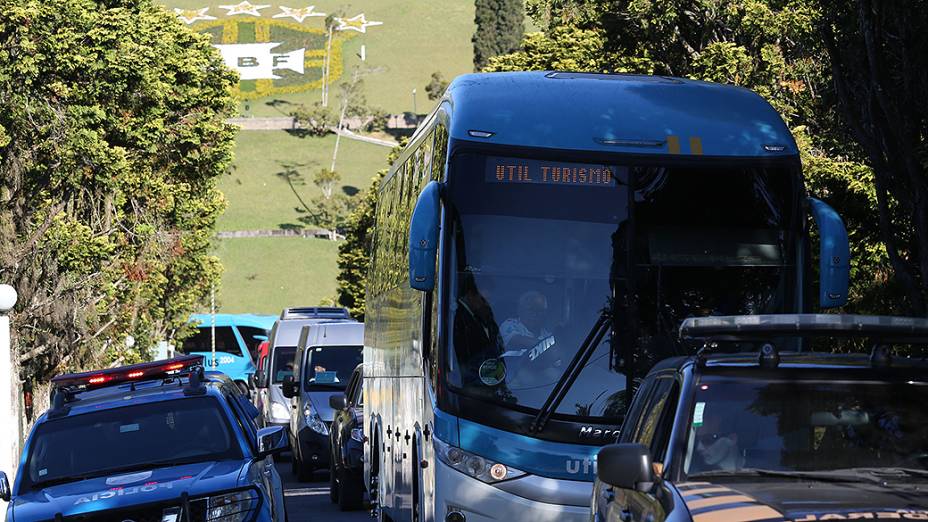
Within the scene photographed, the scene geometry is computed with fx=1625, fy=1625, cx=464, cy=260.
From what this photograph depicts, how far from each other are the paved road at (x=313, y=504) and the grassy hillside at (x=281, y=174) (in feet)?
359

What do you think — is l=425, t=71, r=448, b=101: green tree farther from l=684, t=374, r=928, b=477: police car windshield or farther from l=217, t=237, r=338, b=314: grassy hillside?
l=684, t=374, r=928, b=477: police car windshield

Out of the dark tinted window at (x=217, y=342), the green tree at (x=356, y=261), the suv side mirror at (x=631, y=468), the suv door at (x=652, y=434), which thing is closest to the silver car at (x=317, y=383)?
the suv door at (x=652, y=434)

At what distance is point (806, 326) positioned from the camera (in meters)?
6.48

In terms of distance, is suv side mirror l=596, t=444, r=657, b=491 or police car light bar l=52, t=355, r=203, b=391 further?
police car light bar l=52, t=355, r=203, b=391

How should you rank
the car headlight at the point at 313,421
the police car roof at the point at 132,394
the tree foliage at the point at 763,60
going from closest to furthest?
the police car roof at the point at 132,394 < the tree foliage at the point at 763,60 < the car headlight at the point at 313,421

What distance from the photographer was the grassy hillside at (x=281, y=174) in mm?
142625

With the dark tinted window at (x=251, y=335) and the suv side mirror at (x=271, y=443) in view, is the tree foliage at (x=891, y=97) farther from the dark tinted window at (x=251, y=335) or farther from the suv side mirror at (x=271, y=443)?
the dark tinted window at (x=251, y=335)

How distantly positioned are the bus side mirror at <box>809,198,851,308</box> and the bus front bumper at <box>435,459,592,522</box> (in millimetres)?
2166

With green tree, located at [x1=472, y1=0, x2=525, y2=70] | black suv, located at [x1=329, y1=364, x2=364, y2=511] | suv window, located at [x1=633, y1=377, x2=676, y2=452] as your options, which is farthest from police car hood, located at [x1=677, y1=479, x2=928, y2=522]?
green tree, located at [x1=472, y1=0, x2=525, y2=70]

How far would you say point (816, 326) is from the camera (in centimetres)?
650

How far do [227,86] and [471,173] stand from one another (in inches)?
1326

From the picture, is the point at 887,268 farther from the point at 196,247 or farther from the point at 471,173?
the point at 196,247

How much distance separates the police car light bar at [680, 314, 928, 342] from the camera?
6500 mm

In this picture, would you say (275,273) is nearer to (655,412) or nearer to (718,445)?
(655,412)
